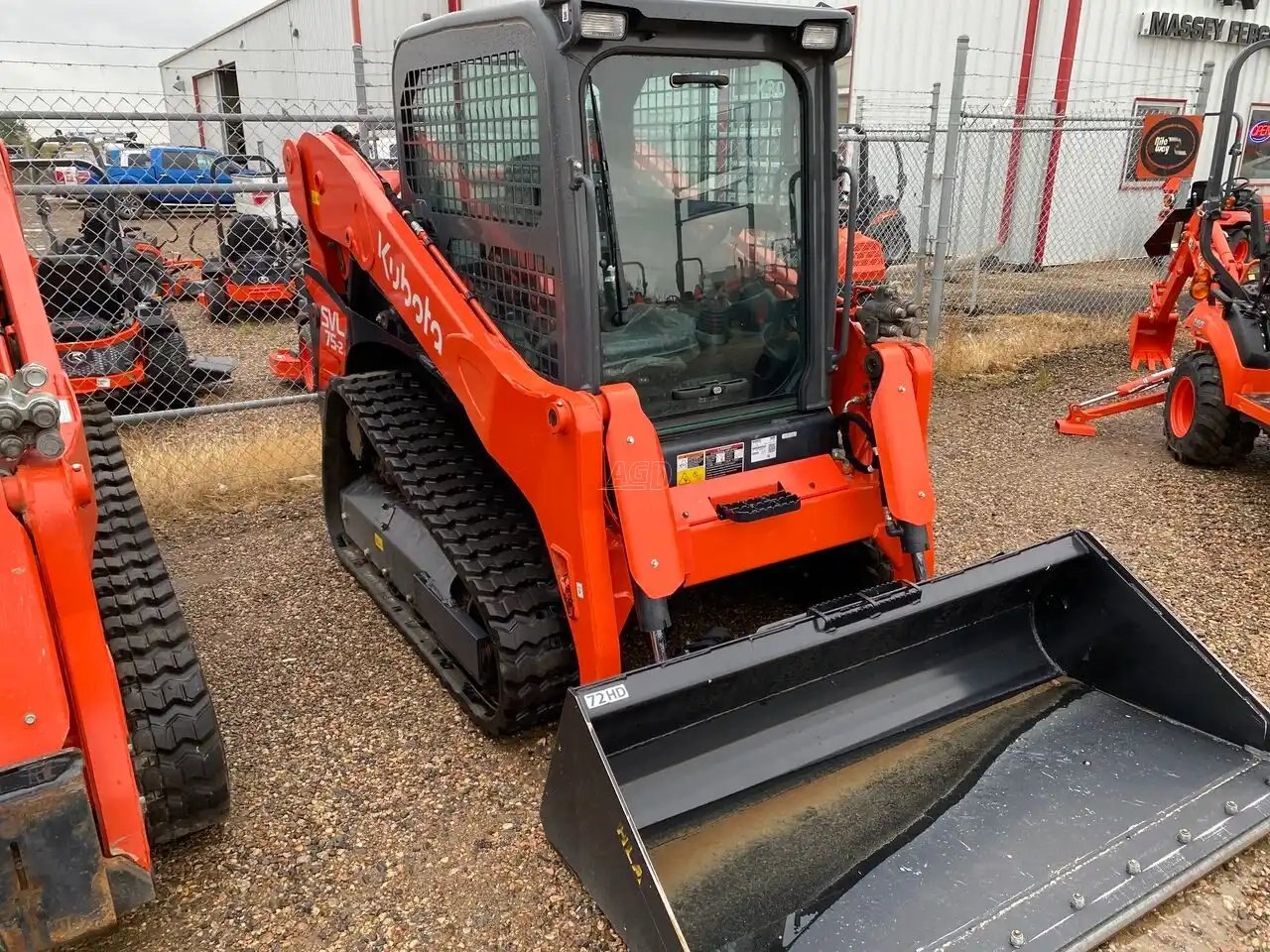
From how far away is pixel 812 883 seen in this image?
8.01 ft

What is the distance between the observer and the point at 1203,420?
5.59 m

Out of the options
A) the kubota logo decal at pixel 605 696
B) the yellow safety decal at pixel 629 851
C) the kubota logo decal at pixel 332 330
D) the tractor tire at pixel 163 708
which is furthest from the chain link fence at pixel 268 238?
the tractor tire at pixel 163 708

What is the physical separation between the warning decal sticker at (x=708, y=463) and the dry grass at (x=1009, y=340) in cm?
501

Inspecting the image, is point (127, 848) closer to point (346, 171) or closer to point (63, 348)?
point (346, 171)

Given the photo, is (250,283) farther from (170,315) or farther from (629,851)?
(629,851)

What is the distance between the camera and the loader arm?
8.95 ft

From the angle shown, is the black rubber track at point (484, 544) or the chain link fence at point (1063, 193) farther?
the chain link fence at point (1063, 193)

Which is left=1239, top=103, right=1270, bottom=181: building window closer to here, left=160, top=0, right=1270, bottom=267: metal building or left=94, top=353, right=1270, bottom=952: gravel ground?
left=160, top=0, right=1270, bottom=267: metal building

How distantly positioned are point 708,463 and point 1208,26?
14.3m

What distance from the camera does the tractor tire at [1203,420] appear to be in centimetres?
554

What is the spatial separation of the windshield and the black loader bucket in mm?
908

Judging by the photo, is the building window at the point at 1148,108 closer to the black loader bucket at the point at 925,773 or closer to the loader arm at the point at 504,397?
the black loader bucket at the point at 925,773

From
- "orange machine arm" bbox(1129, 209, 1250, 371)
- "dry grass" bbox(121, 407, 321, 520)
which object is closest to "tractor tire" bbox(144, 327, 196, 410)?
"dry grass" bbox(121, 407, 321, 520)

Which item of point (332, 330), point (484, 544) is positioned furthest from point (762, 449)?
point (332, 330)
